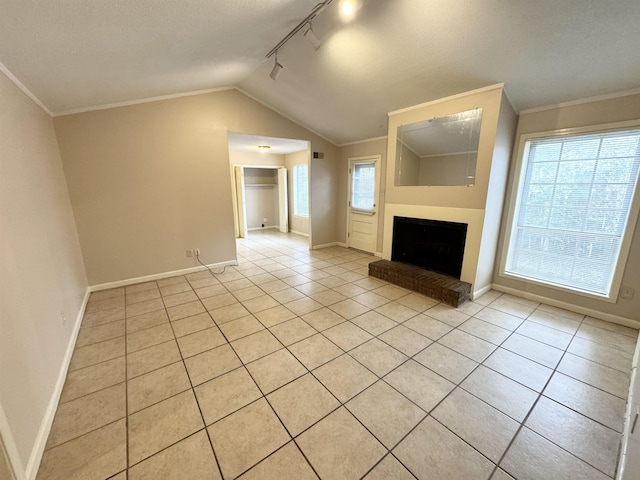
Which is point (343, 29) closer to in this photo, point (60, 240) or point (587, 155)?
point (587, 155)

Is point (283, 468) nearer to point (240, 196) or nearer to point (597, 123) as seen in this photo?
point (597, 123)

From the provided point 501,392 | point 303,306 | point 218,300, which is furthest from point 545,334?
point 218,300

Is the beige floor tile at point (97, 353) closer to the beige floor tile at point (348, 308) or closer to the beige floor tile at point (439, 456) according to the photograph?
the beige floor tile at point (348, 308)

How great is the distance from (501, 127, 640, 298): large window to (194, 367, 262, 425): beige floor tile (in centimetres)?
352

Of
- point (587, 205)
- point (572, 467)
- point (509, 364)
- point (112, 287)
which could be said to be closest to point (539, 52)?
point (587, 205)

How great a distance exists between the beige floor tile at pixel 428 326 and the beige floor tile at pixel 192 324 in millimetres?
2134

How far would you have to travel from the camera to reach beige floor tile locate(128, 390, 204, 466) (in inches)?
56.9

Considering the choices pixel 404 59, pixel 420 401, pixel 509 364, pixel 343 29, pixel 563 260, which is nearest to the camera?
pixel 420 401

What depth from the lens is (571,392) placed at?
1.85 m

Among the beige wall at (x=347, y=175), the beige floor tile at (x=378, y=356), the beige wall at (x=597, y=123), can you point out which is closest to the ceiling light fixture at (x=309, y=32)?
the beige wall at (x=347, y=175)

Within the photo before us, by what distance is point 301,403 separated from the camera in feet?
5.69

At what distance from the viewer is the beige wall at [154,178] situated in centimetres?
329

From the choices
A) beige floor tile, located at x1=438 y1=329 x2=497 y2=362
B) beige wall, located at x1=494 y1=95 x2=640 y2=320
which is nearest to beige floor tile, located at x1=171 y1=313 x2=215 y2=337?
beige floor tile, located at x1=438 y1=329 x2=497 y2=362

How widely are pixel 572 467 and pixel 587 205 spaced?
8.88ft
